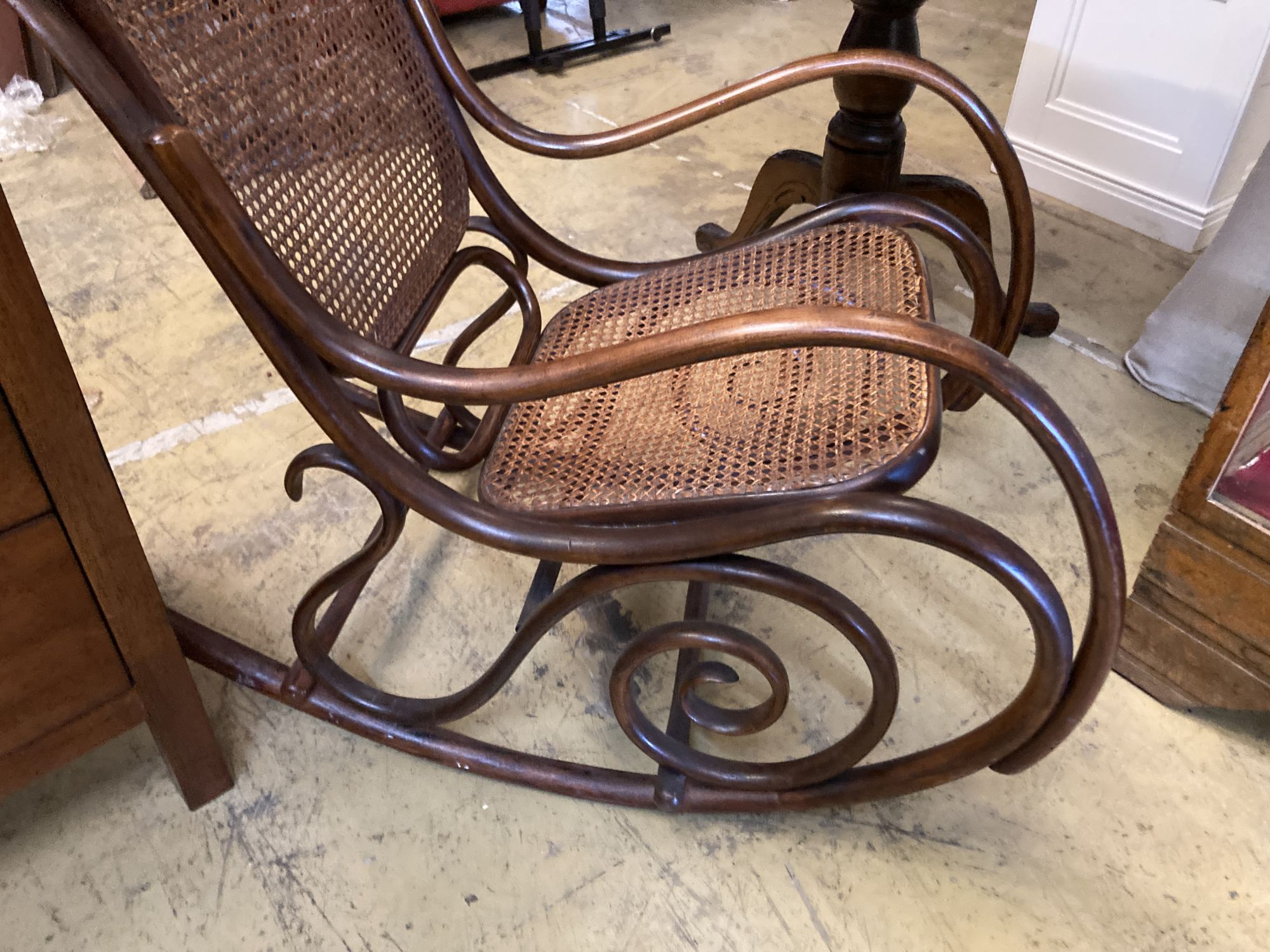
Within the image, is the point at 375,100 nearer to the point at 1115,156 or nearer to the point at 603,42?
the point at 1115,156

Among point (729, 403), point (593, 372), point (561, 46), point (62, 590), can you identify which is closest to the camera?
point (593, 372)

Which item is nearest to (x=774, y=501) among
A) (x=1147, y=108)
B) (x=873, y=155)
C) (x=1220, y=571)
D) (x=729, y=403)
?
(x=729, y=403)

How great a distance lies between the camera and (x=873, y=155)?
64.4 inches

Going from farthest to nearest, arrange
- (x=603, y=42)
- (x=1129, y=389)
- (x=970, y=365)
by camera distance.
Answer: (x=603, y=42), (x=1129, y=389), (x=970, y=365)

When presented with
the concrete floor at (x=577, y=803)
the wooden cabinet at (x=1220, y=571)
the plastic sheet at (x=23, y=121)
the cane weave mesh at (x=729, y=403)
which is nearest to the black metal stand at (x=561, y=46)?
the plastic sheet at (x=23, y=121)

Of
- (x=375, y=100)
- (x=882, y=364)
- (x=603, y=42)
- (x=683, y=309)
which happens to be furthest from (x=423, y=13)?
(x=603, y=42)

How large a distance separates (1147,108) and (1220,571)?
51.9 inches

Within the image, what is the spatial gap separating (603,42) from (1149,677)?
2522mm

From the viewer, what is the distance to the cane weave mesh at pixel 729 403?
892mm

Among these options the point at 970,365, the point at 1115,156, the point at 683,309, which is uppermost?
the point at 970,365

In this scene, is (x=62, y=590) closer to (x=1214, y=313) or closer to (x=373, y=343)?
(x=373, y=343)

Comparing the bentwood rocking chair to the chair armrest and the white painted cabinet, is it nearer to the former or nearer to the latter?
the chair armrest

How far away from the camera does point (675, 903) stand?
3.35 ft

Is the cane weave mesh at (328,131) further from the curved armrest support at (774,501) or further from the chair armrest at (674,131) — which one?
the curved armrest support at (774,501)
